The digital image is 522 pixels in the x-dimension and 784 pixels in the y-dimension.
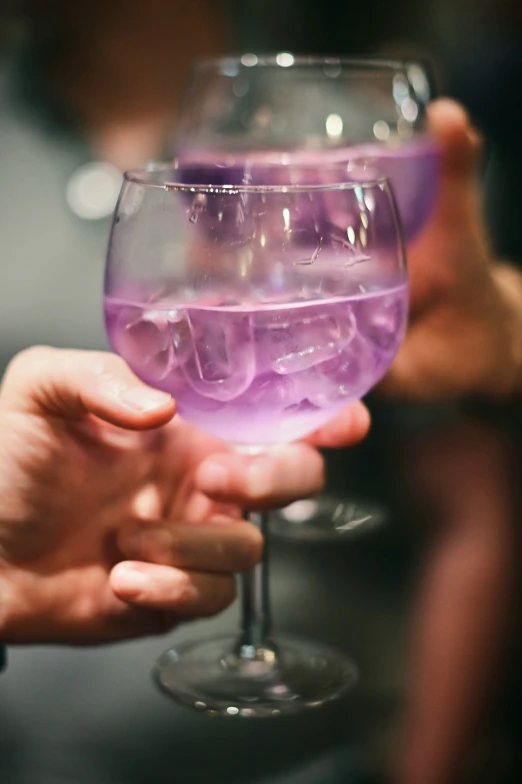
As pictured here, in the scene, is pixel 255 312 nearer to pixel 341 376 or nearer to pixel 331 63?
pixel 341 376

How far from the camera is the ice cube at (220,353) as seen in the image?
2.03 ft

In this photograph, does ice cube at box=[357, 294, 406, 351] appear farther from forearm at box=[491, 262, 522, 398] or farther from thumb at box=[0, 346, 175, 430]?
forearm at box=[491, 262, 522, 398]

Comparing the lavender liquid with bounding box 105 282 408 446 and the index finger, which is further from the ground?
the lavender liquid with bounding box 105 282 408 446

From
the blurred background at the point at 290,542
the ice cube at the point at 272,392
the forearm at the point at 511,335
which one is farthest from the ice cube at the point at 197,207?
the forearm at the point at 511,335

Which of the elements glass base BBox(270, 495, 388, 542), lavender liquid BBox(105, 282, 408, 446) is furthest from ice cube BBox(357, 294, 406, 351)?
glass base BBox(270, 495, 388, 542)

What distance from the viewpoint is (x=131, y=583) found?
696 millimetres

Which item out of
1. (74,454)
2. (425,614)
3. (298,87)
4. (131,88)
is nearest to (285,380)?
(74,454)

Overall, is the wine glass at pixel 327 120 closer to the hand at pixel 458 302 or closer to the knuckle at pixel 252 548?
the hand at pixel 458 302

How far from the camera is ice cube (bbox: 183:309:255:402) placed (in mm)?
619

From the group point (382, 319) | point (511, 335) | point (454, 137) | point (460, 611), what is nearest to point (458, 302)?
point (511, 335)

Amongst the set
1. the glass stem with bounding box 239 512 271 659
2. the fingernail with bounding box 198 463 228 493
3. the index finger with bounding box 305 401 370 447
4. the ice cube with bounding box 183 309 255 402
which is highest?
the ice cube with bounding box 183 309 255 402

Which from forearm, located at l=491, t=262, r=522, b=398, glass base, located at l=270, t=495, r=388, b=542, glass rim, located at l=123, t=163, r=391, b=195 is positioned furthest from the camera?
forearm, located at l=491, t=262, r=522, b=398

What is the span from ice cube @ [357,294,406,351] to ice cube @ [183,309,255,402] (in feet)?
0.26

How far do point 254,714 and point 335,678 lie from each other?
88mm
